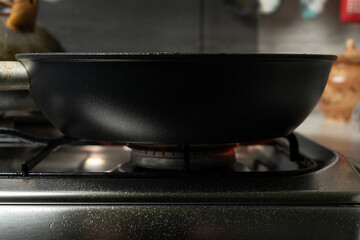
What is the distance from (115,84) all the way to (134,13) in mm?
973

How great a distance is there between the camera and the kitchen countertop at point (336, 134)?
0.76m

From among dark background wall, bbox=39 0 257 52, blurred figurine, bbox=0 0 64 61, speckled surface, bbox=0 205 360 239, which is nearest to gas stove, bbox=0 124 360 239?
speckled surface, bbox=0 205 360 239

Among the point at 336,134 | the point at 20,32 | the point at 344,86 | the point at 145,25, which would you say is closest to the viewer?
the point at 20,32

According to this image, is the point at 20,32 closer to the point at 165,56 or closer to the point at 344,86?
the point at 165,56

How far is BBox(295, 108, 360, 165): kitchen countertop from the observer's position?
76 cm

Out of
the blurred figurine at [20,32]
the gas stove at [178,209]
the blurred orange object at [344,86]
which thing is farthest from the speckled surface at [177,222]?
the blurred orange object at [344,86]

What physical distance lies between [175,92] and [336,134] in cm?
68

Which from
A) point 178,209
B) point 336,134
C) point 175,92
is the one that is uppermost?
point 175,92

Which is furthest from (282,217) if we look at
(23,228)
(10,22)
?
(10,22)

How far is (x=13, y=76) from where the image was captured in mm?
491

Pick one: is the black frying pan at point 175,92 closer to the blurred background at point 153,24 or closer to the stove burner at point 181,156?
the stove burner at point 181,156

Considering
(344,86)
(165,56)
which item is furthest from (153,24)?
(165,56)

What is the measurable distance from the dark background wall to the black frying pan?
2.92ft

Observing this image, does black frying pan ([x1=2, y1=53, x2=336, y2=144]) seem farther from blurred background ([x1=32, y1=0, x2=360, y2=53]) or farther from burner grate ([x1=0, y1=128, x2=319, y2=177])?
blurred background ([x1=32, y1=0, x2=360, y2=53])
